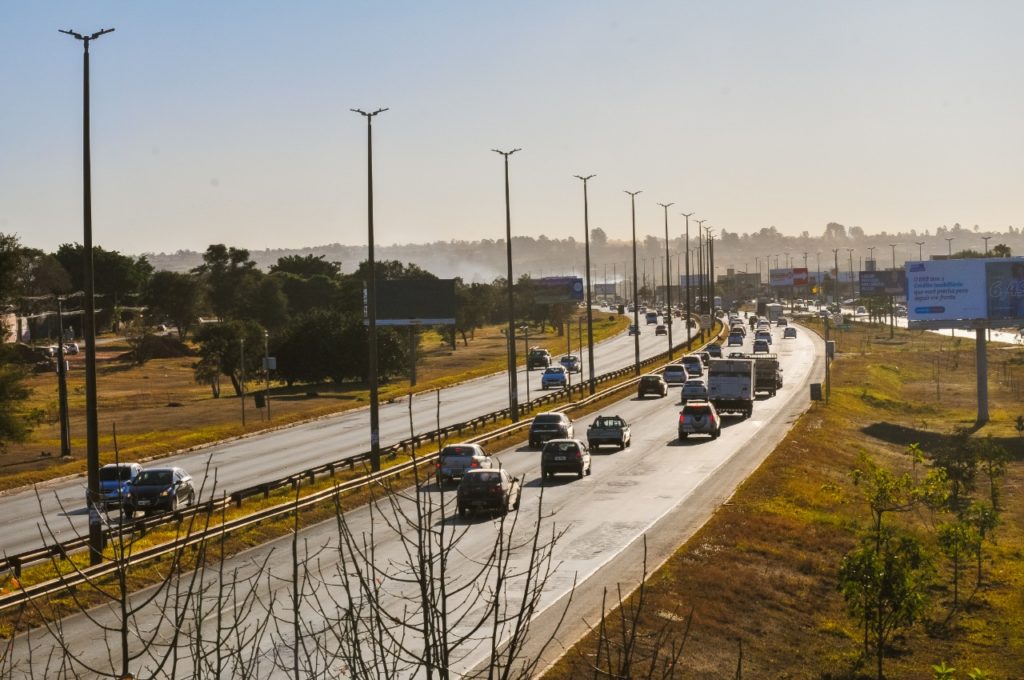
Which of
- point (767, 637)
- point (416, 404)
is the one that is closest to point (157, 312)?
point (416, 404)

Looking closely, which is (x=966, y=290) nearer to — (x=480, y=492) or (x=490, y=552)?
(x=480, y=492)

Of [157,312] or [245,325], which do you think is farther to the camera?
[157,312]

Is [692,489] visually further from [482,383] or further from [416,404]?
[482,383]

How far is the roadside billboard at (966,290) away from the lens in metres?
78.4

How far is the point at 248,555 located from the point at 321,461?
71.9 ft

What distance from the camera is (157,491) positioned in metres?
40.9

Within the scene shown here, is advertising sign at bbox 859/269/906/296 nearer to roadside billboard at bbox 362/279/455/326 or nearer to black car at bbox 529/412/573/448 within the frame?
roadside billboard at bbox 362/279/455/326

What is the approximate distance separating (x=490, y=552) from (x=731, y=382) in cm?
4012

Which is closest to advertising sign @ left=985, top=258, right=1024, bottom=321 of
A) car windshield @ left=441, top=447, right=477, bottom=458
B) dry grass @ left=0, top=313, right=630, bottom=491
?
dry grass @ left=0, top=313, right=630, bottom=491

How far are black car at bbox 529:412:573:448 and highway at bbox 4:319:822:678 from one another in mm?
1161

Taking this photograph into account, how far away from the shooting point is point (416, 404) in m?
79.6

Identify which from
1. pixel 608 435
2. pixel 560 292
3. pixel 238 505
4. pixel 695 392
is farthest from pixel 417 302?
pixel 560 292

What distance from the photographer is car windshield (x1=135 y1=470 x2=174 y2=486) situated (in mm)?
41219

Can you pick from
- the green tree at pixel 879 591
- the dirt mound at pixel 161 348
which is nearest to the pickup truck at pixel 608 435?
the green tree at pixel 879 591
